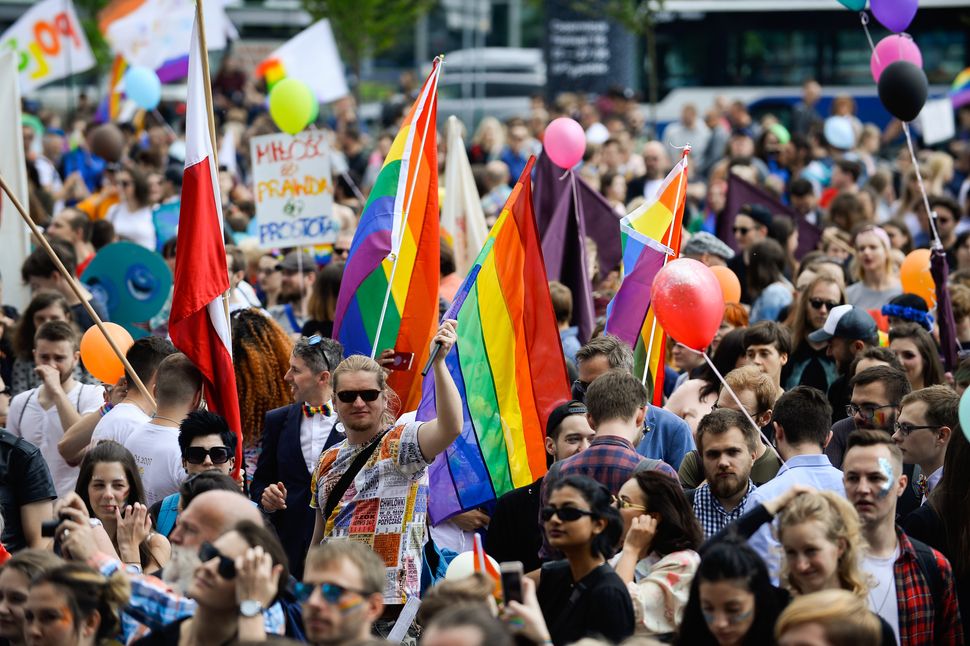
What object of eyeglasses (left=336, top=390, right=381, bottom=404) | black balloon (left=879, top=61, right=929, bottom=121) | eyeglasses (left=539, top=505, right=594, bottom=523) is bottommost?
eyeglasses (left=539, top=505, right=594, bottom=523)

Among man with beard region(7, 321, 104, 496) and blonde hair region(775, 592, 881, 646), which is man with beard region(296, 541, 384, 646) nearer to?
blonde hair region(775, 592, 881, 646)

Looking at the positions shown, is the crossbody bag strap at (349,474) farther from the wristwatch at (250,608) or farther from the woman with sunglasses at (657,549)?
the wristwatch at (250,608)

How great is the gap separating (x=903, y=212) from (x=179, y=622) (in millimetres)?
11248

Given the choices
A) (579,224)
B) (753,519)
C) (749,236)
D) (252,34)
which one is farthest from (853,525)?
(252,34)

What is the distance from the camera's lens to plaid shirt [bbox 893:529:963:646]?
5.01 meters

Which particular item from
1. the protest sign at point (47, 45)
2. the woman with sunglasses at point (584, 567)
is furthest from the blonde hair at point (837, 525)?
the protest sign at point (47, 45)

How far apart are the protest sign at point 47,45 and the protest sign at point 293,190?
23.1ft

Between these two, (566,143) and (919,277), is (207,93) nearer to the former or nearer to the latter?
(566,143)

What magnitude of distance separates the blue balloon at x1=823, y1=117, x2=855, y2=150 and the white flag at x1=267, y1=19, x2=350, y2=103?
19.5 feet

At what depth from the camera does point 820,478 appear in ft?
18.6

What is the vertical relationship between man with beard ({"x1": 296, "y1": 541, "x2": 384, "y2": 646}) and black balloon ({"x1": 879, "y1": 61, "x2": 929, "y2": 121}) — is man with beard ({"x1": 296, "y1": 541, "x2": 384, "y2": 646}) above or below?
below

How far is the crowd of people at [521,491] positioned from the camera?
4.44 metres

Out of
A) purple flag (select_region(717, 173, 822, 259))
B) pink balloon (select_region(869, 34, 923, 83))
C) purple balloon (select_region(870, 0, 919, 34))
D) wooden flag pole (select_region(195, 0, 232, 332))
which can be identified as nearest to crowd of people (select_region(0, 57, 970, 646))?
wooden flag pole (select_region(195, 0, 232, 332))

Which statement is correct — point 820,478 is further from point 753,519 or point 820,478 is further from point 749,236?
point 749,236
